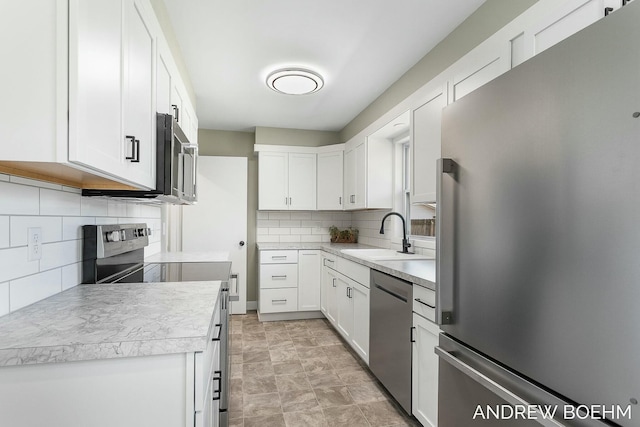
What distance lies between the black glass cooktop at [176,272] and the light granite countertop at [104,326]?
34cm

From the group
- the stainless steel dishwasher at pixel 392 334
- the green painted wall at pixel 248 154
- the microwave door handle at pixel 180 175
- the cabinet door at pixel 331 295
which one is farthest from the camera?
the green painted wall at pixel 248 154

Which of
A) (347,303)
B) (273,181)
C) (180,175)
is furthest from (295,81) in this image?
(347,303)

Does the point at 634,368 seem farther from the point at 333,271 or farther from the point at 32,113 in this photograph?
the point at 333,271

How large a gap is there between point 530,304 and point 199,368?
91 cm

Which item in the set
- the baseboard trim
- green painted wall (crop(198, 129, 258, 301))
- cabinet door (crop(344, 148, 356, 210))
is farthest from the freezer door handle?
green painted wall (crop(198, 129, 258, 301))

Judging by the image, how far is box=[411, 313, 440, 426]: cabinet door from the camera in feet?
5.38

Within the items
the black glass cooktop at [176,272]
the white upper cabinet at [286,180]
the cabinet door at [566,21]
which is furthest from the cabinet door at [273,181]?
the cabinet door at [566,21]

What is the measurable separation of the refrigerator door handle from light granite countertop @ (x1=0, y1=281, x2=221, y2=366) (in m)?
0.83

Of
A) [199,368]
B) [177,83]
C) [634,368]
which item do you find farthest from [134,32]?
[634,368]

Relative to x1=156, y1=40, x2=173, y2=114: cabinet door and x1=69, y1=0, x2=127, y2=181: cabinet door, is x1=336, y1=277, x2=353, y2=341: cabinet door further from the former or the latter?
x1=69, y1=0, x2=127, y2=181: cabinet door

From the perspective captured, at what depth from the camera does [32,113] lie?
2.48 ft

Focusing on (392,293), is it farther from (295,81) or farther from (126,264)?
(295,81)

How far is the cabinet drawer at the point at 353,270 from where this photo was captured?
2.54 metres

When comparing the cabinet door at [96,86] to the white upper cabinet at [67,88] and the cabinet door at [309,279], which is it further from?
the cabinet door at [309,279]
